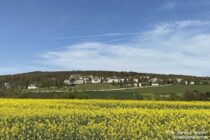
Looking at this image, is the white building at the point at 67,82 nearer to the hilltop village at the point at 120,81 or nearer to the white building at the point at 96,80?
the hilltop village at the point at 120,81

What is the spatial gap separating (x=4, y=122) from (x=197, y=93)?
138 ft

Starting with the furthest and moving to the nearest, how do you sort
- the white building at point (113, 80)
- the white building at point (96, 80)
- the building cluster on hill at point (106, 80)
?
the white building at point (113, 80) < the white building at point (96, 80) < the building cluster on hill at point (106, 80)

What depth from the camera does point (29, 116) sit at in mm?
22203

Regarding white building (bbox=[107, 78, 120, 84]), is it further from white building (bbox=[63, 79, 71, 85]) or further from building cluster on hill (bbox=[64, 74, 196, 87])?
white building (bbox=[63, 79, 71, 85])

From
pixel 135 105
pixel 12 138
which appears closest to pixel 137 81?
pixel 135 105

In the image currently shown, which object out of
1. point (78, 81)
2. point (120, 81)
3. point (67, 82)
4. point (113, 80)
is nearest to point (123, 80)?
point (120, 81)

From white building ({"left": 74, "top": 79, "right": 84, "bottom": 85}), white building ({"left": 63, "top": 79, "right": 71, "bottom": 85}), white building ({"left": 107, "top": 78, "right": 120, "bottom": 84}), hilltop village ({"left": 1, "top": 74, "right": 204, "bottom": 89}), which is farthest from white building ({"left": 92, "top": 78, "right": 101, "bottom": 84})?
white building ({"left": 63, "top": 79, "right": 71, "bottom": 85})

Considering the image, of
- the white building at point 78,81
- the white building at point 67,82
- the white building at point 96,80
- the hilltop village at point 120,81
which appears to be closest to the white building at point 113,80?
the hilltop village at point 120,81

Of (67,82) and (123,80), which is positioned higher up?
(123,80)

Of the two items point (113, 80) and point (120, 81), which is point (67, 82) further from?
point (113, 80)

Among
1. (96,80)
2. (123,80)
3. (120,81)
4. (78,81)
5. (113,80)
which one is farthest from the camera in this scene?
(113,80)

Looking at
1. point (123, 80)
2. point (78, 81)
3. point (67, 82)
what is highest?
point (123, 80)

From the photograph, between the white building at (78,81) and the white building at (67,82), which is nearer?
the white building at (67,82)

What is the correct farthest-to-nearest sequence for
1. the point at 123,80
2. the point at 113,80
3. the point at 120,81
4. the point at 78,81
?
the point at 113,80 → the point at 123,80 → the point at 120,81 → the point at 78,81
